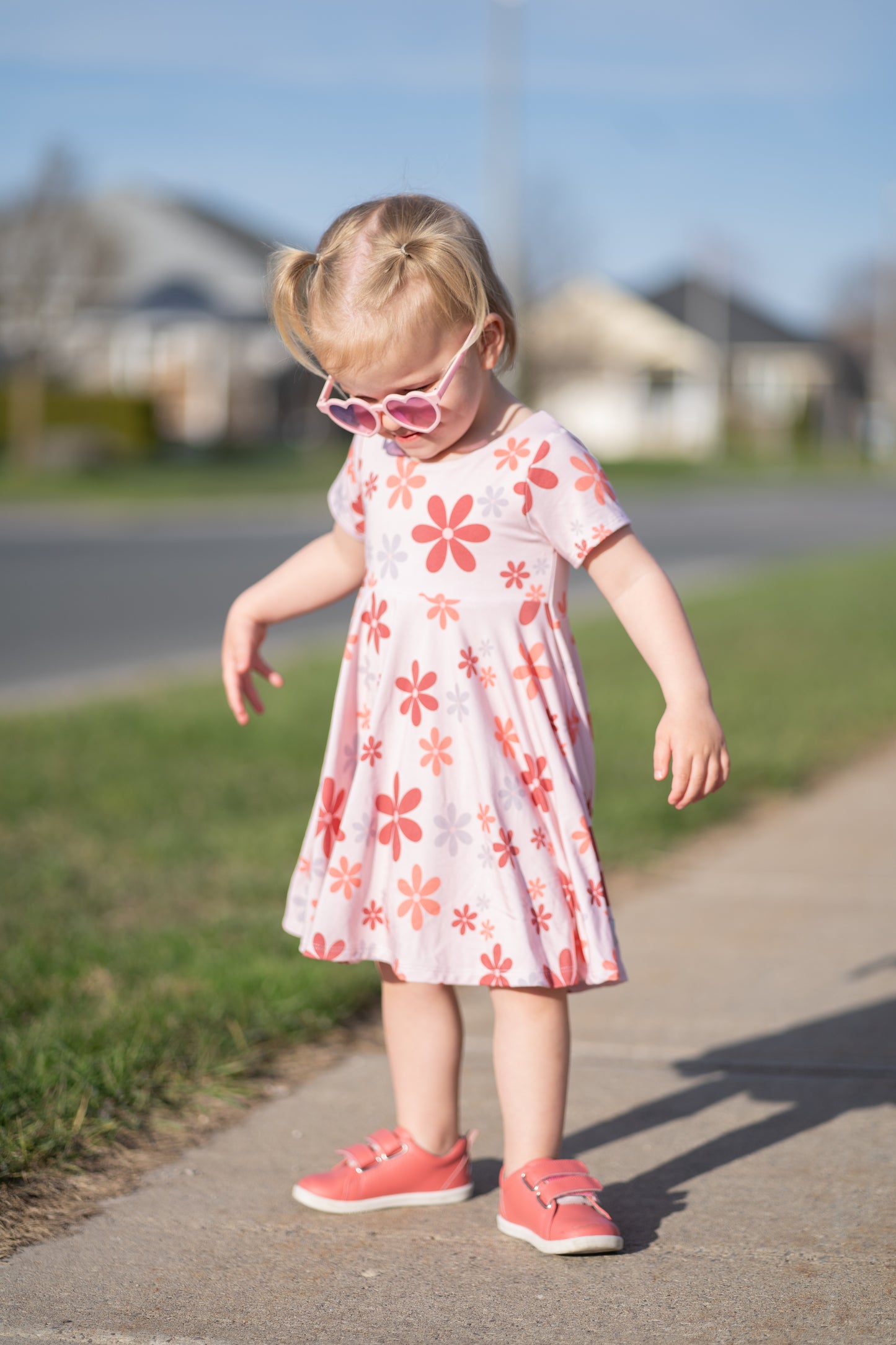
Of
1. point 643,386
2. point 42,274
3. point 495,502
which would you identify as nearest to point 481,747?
point 495,502

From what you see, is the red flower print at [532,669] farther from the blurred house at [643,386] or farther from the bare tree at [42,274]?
the blurred house at [643,386]

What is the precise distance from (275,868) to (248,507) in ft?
69.1

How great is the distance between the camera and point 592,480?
241cm

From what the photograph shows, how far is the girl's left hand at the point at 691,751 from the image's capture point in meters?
2.30

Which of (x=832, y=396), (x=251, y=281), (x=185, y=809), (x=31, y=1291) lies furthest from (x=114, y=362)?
(x=31, y=1291)

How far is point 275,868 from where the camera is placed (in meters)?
4.52

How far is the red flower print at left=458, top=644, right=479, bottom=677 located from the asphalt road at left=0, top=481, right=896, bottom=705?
561 cm

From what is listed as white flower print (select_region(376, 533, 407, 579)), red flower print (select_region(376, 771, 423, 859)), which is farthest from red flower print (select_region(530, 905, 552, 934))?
white flower print (select_region(376, 533, 407, 579))

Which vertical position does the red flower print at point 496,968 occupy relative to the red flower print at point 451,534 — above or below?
below

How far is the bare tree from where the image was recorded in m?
28.1

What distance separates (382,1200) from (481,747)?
2.54ft

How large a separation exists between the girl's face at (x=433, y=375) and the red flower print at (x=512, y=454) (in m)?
0.07

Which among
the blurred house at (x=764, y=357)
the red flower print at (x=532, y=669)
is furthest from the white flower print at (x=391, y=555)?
the blurred house at (x=764, y=357)

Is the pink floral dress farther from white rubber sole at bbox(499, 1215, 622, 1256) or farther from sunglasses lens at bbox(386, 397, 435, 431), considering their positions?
white rubber sole at bbox(499, 1215, 622, 1256)
